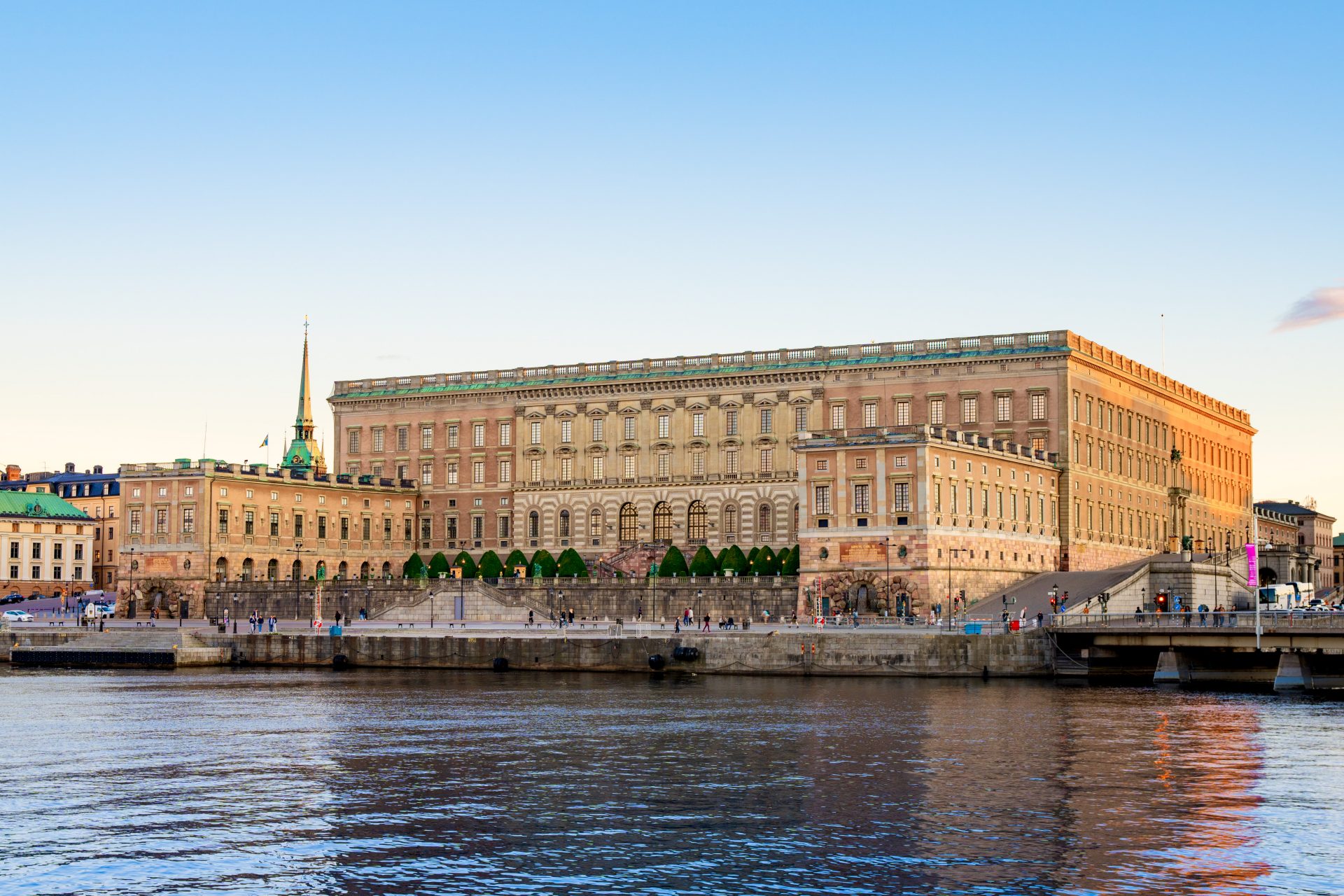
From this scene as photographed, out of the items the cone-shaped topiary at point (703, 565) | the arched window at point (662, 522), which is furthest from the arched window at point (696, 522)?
the cone-shaped topiary at point (703, 565)

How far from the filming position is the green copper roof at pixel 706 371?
121 metres

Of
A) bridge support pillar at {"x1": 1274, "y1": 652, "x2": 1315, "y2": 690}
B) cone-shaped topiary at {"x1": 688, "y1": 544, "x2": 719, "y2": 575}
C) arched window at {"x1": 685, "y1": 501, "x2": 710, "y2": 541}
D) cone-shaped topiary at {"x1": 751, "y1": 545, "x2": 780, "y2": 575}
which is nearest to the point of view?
bridge support pillar at {"x1": 1274, "y1": 652, "x2": 1315, "y2": 690}

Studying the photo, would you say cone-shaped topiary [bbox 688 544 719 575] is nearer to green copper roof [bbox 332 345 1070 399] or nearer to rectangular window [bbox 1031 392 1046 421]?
green copper roof [bbox 332 345 1070 399]

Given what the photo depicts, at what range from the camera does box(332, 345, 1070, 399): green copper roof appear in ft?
397

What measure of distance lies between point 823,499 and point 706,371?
96.9 ft

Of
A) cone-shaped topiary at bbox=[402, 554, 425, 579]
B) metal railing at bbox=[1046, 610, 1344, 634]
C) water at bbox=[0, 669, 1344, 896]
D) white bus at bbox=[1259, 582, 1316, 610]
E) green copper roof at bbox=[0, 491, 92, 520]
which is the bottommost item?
water at bbox=[0, 669, 1344, 896]

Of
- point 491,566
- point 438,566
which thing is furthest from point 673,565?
point 438,566

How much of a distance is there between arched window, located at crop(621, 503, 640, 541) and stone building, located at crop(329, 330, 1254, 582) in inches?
4.1

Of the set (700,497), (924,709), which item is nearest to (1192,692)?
(924,709)

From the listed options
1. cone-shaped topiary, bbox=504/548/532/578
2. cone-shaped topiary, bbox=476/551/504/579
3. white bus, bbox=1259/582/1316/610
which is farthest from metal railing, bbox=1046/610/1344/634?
cone-shaped topiary, bbox=476/551/504/579

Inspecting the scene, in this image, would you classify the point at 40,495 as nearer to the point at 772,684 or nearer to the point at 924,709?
the point at 772,684

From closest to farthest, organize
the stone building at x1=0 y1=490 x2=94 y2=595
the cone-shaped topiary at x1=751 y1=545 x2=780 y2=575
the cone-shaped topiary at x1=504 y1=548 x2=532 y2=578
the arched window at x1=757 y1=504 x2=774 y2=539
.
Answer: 1. the cone-shaped topiary at x1=751 y1=545 x2=780 y2=575
2. the cone-shaped topiary at x1=504 y1=548 x2=532 y2=578
3. the arched window at x1=757 y1=504 x2=774 y2=539
4. the stone building at x1=0 y1=490 x2=94 y2=595

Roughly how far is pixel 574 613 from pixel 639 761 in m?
62.5

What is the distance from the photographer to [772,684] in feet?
252
